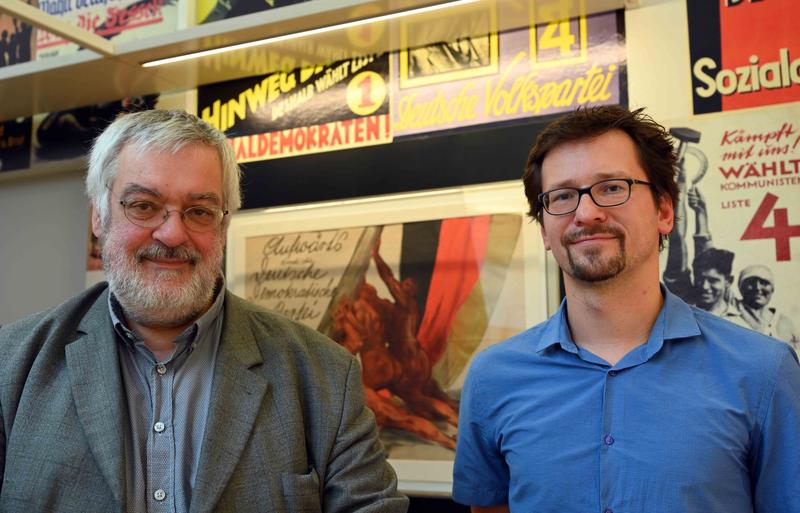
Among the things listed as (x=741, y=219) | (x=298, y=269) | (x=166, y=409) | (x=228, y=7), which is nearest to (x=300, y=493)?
(x=166, y=409)

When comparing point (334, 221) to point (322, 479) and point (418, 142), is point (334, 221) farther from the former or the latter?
point (322, 479)

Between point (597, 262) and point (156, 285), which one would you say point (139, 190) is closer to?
point (156, 285)

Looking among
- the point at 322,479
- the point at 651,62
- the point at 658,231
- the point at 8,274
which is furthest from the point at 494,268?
the point at 8,274

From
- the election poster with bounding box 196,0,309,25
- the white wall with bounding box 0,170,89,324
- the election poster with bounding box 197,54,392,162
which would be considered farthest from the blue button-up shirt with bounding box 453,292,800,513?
the white wall with bounding box 0,170,89,324

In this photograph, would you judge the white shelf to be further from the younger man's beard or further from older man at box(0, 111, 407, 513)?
the younger man's beard

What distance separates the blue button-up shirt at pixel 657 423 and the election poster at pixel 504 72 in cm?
99

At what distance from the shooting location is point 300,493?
1.49 meters

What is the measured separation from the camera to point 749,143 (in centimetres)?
216

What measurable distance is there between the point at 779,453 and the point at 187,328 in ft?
3.57

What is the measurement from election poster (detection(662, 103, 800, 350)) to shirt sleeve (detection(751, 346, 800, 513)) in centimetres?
79

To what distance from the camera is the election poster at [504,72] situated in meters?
2.34

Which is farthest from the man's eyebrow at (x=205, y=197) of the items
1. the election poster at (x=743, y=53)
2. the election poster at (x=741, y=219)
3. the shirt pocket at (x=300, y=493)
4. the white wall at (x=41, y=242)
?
the white wall at (x=41, y=242)

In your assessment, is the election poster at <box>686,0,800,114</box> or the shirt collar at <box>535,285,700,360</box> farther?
the election poster at <box>686,0,800,114</box>

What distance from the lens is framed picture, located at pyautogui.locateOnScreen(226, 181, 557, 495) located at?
2381 millimetres
